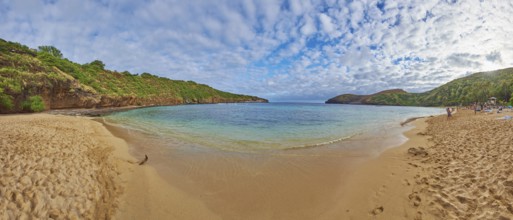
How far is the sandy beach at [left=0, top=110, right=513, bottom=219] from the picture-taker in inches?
160

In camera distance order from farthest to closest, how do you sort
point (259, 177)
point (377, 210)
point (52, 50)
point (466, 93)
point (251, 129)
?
point (466, 93)
point (52, 50)
point (251, 129)
point (259, 177)
point (377, 210)

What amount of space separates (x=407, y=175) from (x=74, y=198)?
393 inches

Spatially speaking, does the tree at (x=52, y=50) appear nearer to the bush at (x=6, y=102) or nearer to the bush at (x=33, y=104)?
the bush at (x=33, y=104)

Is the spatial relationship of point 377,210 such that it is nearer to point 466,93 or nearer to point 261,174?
point 261,174

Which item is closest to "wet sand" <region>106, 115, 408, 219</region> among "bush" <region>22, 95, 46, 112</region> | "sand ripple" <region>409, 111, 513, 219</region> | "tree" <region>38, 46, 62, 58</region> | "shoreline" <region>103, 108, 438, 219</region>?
"shoreline" <region>103, 108, 438, 219</region>

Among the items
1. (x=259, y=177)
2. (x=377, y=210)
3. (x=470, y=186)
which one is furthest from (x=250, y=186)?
(x=470, y=186)

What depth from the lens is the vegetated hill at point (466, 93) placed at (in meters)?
77.3

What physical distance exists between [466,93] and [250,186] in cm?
16536

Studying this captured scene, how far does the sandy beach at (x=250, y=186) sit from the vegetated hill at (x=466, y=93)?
260 ft

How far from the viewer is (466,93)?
11069 centimetres

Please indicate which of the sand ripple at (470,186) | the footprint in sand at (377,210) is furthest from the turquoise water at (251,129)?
the footprint in sand at (377,210)

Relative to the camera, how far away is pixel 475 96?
86438 millimetres

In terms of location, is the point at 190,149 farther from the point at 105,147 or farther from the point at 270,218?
the point at 270,218

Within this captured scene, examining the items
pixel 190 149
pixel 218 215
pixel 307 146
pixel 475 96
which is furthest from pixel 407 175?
pixel 475 96
